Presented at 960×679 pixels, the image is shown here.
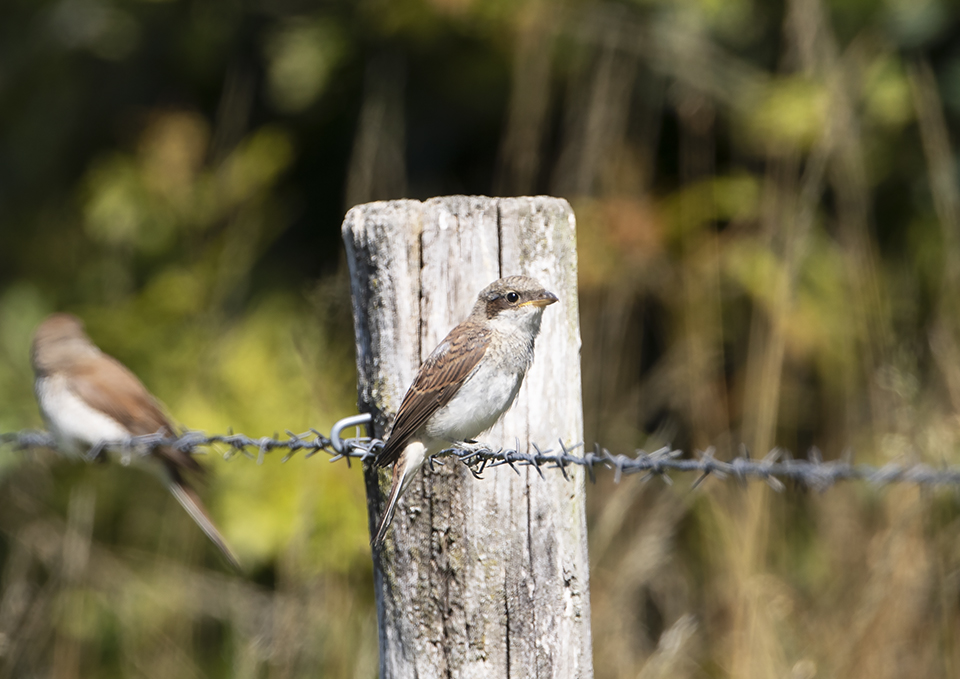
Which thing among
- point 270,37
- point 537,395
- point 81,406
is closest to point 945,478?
point 537,395

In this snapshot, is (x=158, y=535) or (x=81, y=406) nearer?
(x=81, y=406)

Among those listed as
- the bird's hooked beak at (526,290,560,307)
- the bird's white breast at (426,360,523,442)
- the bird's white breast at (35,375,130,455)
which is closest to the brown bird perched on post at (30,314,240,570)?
the bird's white breast at (35,375,130,455)

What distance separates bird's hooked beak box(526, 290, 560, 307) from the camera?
2.26 m

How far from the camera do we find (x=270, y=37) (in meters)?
5.80

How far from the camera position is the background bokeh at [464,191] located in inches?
158

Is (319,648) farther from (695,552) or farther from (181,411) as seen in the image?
(695,552)

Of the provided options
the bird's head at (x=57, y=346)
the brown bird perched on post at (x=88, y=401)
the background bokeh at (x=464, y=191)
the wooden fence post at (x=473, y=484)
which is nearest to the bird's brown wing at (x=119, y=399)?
the brown bird perched on post at (x=88, y=401)

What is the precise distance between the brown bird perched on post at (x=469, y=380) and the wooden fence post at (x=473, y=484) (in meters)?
0.04

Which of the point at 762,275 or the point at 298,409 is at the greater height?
the point at 762,275

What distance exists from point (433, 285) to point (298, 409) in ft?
9.92

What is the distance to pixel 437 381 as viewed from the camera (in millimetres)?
2363

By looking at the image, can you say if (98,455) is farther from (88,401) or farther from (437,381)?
(437,381)

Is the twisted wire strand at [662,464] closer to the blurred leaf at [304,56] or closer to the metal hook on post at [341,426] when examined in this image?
the metal hook on post at [341,426]

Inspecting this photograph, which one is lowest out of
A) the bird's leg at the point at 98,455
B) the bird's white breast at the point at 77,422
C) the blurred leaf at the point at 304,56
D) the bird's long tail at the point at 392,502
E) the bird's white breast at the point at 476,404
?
the bird's long tail at the point at 392,502
